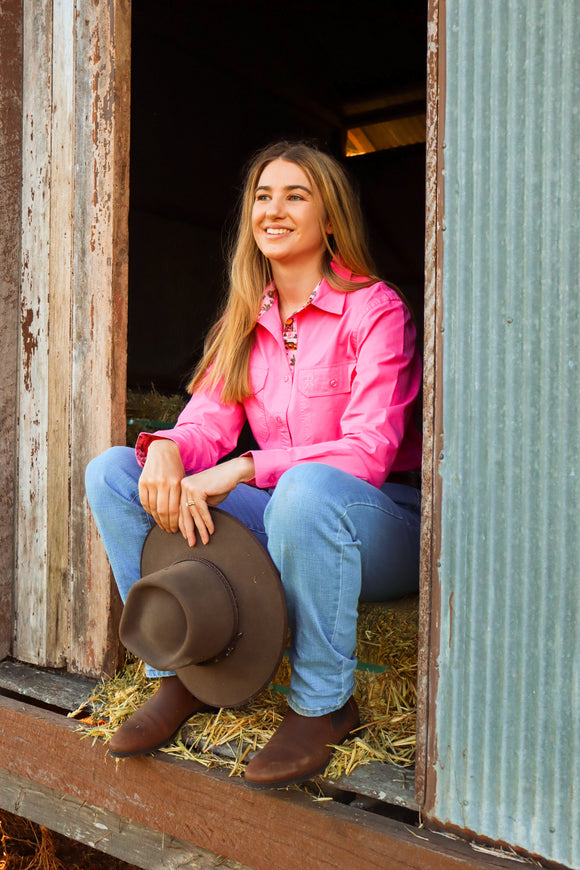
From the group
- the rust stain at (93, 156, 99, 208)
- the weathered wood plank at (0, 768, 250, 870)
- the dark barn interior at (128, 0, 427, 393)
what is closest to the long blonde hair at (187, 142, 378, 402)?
the rust stain at (93, 156, 99, 208)

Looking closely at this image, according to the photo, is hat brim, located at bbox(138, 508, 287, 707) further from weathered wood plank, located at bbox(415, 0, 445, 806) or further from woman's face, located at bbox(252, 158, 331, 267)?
woman's face, located at bbox(252, 158, 331, 267)

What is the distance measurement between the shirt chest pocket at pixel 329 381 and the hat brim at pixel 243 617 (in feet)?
1.45

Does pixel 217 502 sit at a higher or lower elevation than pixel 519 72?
lower

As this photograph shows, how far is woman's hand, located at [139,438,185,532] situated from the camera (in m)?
1.84

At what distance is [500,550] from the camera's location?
142cm

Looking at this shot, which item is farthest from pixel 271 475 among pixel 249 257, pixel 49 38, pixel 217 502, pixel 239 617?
pixel 49 38

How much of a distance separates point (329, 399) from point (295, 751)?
34.7 inches

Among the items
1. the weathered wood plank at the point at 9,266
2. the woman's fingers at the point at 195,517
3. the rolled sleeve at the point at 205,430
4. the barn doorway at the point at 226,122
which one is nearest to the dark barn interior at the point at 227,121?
the barn doorway at the point at 226,122

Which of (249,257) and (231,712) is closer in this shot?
(231,712)

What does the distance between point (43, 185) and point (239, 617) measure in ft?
5.24

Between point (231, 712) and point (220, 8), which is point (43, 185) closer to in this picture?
point (231, 712)

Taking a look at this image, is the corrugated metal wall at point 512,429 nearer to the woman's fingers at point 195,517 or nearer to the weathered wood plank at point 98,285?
the woman's fingers at point 195,517

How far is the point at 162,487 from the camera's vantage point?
1.84 meters

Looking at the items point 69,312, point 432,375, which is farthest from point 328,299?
point 69,312
